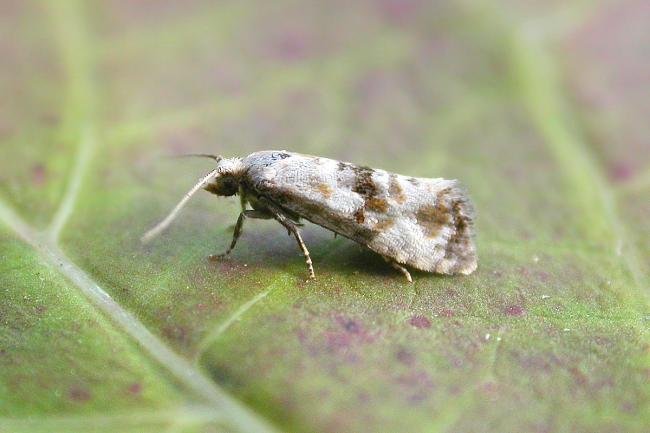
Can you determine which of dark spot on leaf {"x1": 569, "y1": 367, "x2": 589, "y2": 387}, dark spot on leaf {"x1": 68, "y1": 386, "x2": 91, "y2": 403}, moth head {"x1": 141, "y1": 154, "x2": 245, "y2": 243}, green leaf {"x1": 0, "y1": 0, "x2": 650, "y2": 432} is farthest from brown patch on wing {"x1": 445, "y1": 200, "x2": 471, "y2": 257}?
dark spot on leaf {"x1": 68, "y1": 386, "x2": 91, "y2": 403}

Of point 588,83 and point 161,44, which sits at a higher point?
point 588,83

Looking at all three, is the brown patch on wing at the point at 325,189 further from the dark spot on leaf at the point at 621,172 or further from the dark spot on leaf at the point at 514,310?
the dark spot on leaf at the point at 621,172

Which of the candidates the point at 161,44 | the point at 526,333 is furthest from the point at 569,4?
the point at 526,333

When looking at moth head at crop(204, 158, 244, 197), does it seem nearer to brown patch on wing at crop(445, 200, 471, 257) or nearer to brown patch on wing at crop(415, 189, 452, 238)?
brown patch on wing at crop(415, 189, 452, 238)

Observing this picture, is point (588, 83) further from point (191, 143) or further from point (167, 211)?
point (167, 211)

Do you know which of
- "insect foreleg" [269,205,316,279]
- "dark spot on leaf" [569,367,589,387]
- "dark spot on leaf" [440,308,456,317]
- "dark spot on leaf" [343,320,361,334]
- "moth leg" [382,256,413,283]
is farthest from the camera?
"insect foreleg" [269,205,316,279]

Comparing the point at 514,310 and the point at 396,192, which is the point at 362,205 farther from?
the point at 514,310

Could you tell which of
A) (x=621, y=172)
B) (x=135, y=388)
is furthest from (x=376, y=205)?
(x=621, y=172)

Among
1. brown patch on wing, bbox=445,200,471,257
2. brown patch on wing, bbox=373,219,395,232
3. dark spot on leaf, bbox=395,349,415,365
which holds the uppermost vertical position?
brown patch on wing, bbox=445,200,471,257
